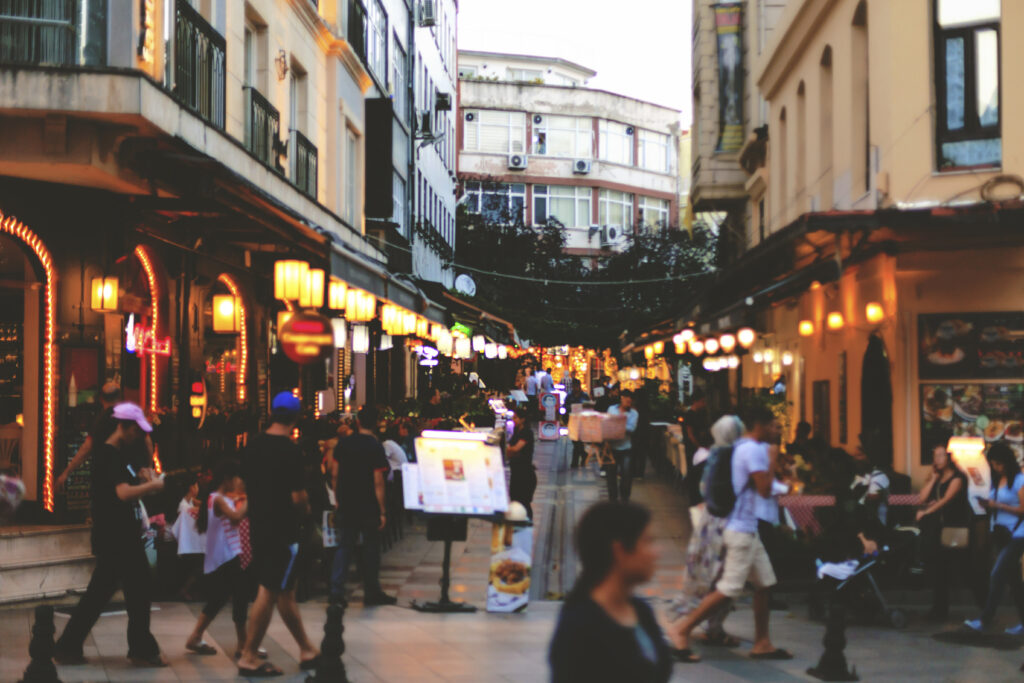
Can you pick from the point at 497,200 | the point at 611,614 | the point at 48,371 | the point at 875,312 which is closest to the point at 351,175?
the point at 48,371

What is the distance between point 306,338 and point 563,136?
52039mm

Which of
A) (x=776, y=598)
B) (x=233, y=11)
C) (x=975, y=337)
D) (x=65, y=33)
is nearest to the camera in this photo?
(x=65, y=33)

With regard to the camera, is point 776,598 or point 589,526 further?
point 776,598

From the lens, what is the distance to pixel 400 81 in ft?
106

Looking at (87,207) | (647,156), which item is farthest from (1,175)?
(647,156)

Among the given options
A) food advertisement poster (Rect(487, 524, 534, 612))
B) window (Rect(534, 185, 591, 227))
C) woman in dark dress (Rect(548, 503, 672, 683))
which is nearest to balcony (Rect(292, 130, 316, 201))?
food advertisement poster (Rect(487, 524, 534, 612))

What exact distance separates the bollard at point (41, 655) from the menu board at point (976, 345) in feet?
33.0

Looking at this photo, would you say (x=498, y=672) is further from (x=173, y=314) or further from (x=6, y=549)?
(x=173, y=314)

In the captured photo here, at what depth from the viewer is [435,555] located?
1562 cm

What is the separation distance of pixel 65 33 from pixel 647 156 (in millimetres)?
54488

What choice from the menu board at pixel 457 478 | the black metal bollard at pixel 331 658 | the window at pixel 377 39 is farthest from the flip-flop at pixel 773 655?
the window at pixel 377 39

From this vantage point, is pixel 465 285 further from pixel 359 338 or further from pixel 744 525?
pixel 744 525

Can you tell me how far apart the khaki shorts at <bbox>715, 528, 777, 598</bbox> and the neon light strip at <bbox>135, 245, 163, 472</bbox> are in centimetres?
777

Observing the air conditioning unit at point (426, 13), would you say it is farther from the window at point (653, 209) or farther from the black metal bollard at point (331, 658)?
the black metal bollard at point (331, 658)
